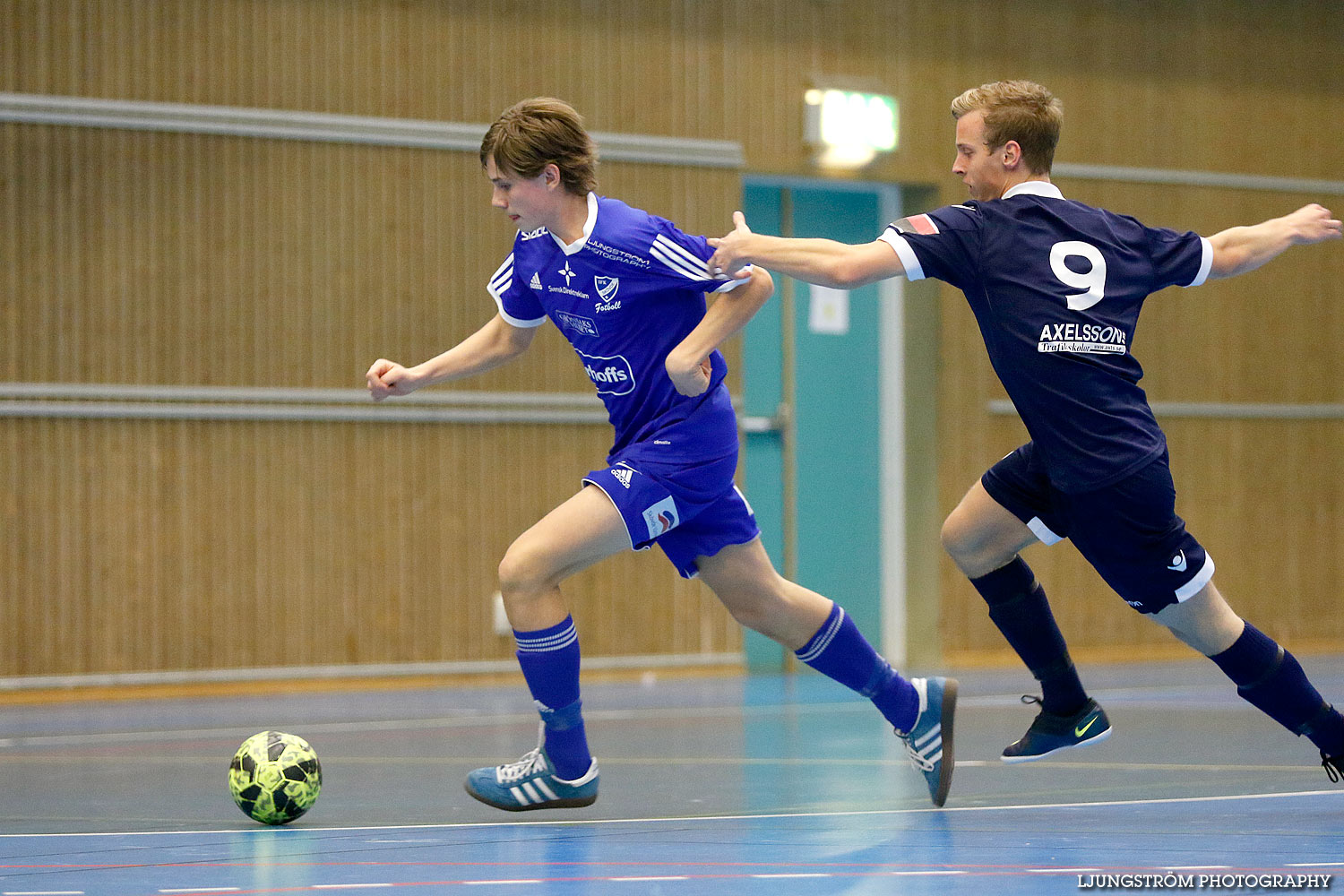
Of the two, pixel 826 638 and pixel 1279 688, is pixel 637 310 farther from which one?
pixel 1279 688

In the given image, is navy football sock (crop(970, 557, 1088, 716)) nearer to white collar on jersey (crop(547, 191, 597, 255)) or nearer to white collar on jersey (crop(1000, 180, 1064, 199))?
white collar on jersey (crop(1000, 180, 1064, 199))

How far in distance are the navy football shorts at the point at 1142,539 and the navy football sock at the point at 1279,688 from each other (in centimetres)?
22

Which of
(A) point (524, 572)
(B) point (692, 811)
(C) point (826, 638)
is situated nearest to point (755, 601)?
(C) point (826, 638)

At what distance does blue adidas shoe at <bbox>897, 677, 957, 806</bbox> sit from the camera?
3.91m

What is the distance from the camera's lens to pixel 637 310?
3.84 meters

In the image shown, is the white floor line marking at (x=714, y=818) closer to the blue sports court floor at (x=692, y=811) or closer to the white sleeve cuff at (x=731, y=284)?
the blue sports court floor at (x=692, y=811)

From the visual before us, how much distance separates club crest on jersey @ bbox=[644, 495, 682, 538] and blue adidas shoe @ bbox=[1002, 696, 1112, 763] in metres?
1.05

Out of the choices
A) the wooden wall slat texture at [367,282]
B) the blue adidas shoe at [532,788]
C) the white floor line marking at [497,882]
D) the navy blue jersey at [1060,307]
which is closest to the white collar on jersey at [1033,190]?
the navy blue jersey at [1060,307]

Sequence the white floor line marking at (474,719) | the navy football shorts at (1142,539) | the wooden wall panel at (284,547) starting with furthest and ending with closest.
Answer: the wooden wall panel at (284,547), the white floor line marking at (474,719), the navy football shorts at (1142,539)

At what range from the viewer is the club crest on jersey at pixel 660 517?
374 centimetres

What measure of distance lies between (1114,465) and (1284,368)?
823 centimetres

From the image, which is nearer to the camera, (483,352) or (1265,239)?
(1265,239)

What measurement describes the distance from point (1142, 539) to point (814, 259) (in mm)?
980

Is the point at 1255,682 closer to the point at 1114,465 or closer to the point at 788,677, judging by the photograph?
the point at 1114,465
